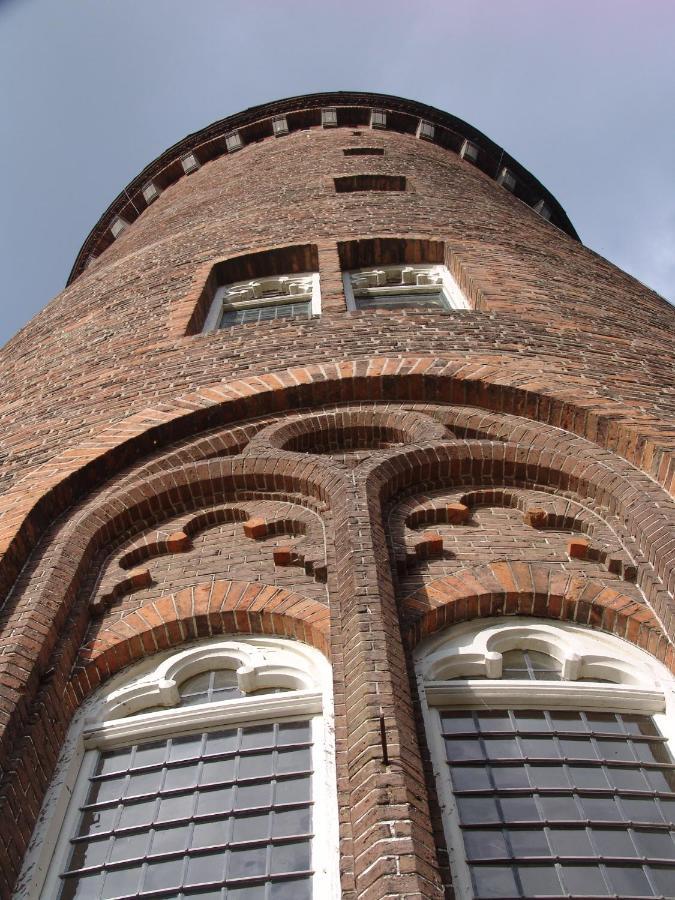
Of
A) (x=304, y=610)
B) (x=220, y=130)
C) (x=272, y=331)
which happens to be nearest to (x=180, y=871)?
(x=304, y=610)

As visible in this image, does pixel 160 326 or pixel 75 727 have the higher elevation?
pixel 160 326

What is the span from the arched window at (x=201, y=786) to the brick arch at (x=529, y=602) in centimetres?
68

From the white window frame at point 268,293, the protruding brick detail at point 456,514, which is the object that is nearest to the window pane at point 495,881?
the protruding brick detail at point 456,514

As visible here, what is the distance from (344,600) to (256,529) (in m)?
1.45

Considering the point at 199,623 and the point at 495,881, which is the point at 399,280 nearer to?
the point at 199,623

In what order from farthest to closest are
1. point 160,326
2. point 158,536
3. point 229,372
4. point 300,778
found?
point 160,326 → point 229,372 → point 158,536 → point 300,778

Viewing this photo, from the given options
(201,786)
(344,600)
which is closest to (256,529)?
(344,600)

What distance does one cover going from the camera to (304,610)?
17.9 feet

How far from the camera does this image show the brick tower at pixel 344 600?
4.14 metres

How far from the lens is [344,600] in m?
5.05

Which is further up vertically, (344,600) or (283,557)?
(283,557)

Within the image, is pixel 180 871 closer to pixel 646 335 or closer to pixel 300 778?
pixel 300 778

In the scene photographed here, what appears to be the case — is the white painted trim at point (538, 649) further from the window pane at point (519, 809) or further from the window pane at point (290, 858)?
the window pane at point (290, 858)

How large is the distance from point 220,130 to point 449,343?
1592 centimetres
